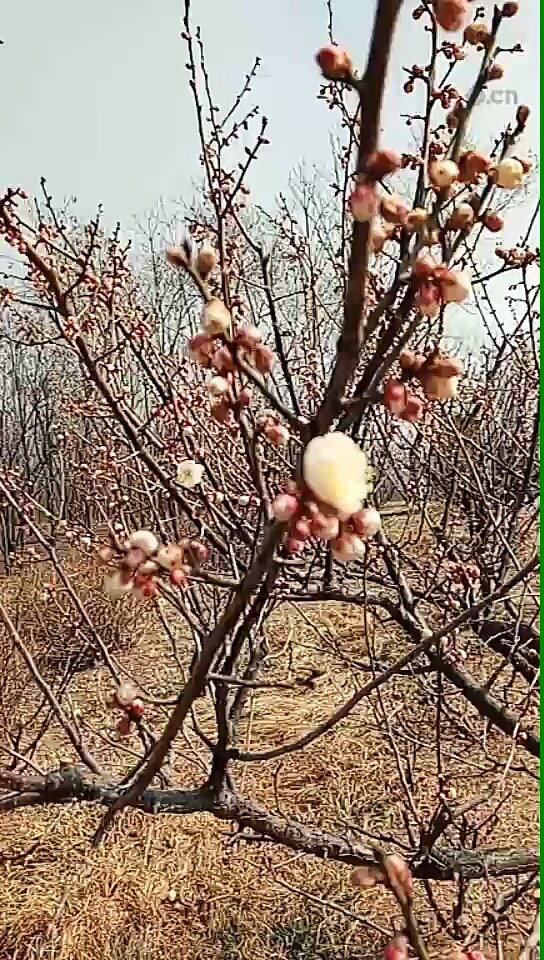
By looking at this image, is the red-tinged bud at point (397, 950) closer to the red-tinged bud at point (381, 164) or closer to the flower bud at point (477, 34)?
the red-tinged bud at point (381, 164)

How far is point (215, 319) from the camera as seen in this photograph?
0.41 m

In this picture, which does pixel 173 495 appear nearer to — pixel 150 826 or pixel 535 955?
pixel 535 955

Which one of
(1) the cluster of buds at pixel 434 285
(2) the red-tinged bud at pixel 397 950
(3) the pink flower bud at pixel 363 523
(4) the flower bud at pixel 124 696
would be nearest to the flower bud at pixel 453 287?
(1) the cluster of buds at pixel 434 285

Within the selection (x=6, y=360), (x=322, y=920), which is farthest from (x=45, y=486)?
(x=322, y=920)

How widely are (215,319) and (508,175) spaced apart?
0.56ft

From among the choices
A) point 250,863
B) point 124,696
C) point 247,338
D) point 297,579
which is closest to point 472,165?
point 247,338

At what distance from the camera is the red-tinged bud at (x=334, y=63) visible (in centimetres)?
35

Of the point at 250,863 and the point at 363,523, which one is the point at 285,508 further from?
the point at 250,863

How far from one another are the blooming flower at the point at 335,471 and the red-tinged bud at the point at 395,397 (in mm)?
46

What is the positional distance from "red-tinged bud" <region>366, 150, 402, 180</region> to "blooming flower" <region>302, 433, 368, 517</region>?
0.10 meters

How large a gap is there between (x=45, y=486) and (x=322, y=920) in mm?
Result: 4596

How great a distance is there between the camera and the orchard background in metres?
0.41

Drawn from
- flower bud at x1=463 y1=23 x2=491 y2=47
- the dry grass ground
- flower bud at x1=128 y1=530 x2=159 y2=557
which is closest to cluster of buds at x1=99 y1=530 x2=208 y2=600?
flower bud at x1=128 y1=530 x2=159 y2=557

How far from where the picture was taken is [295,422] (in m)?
0.44
